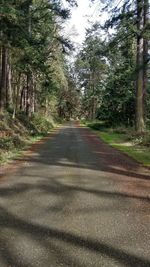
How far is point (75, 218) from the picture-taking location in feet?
24.6

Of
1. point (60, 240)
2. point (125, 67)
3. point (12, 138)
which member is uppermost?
point (125, 67)

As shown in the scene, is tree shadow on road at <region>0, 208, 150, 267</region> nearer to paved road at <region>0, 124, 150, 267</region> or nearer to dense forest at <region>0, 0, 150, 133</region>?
paved road at <region>0, 124, 150, 267</region>

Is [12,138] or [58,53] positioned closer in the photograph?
[12,138]

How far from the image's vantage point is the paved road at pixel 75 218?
559 cm

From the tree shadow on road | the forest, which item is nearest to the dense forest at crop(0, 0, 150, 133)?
the forest

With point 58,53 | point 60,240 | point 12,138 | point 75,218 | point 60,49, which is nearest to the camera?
point 60,240

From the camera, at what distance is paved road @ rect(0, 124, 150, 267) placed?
18.3 ft

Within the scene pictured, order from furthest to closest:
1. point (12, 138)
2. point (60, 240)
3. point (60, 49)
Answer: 1. point (60, 49)
2. point (12, 138)
3. point (60, 240)

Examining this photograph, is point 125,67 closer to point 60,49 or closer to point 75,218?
point 60,49

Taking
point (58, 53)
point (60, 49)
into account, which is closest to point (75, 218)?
point (60, 49)

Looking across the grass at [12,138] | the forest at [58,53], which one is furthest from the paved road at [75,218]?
the forest at [58,53]

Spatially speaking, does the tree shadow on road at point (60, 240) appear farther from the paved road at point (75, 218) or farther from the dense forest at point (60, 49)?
the dense forest at point (60, 49)

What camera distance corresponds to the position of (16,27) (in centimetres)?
2131

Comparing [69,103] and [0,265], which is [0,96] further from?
[69,103]
